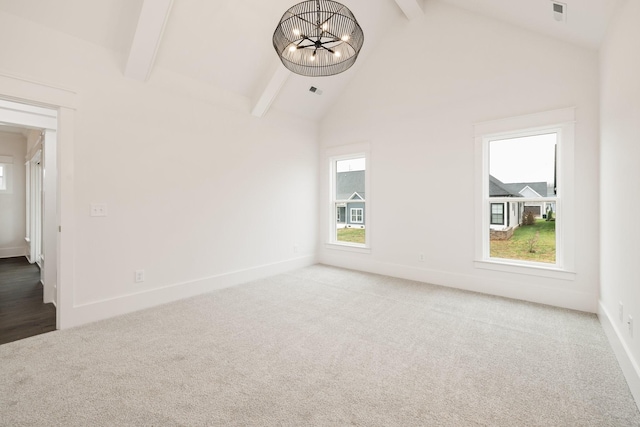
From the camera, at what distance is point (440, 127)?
13.2ft

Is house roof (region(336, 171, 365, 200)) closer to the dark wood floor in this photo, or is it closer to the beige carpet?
the beige carpet

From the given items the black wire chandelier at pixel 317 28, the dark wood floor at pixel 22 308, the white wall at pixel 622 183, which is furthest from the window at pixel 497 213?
the dark wood floor at pixel 22 308

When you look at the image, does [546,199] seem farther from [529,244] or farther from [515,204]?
[529,244]

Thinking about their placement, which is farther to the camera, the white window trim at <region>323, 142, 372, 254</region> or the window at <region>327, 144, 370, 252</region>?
the window at <region>327, 144, 370, 252</region>

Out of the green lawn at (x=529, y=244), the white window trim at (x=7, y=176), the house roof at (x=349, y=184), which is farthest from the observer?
the white window trim at (x=7, y=176)

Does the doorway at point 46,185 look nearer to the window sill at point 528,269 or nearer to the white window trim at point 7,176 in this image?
the white window trim at point 7,176

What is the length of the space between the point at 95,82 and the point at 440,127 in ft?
13.5

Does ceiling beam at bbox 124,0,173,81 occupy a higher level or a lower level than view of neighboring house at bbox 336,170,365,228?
higher

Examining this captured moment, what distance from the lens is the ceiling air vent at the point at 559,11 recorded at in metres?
2.51

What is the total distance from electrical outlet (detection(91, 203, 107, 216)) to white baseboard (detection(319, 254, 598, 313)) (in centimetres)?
355

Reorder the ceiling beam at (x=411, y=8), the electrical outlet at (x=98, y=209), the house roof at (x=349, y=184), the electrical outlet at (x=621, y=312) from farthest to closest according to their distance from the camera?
the house roof at (x=349, y=184) < the ceiling beam at (x=411, y=8) < the electrical outlet at (x=98, y=209) < the electrical outlet at (x=621, y=312)

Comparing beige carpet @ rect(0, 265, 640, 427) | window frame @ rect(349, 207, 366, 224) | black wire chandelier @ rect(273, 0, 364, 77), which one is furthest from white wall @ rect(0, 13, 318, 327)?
black wire chandelier @ rect(273, 0, 364, 77)

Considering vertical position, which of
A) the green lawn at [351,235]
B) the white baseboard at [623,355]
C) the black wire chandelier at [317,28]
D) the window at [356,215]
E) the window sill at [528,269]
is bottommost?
the white baseboard at [623,355]

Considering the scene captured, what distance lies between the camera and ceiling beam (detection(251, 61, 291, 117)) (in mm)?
3895
